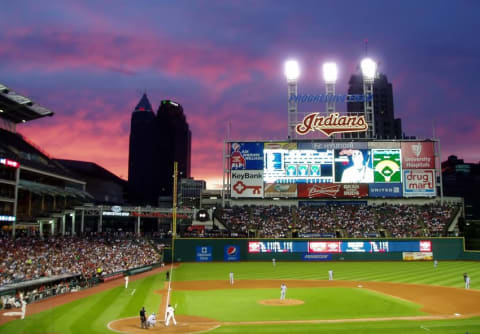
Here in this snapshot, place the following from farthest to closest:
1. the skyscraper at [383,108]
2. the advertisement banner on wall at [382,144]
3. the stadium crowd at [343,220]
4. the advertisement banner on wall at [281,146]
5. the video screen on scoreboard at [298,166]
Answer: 1. the skyscraper at [383,108]
2. the advertisement banner on wall at [281,146]
3. the advertisement banner on wall at [382,144]
4. the video screen on scoreboard at [298,166]
5. the stadium crowd at [343,220]

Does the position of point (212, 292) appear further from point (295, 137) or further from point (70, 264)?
point (295, 137)

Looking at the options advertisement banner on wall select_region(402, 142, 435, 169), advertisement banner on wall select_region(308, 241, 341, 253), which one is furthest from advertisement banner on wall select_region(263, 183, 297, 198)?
advertisement banner on wall select_region(402, 142, 435, 169)

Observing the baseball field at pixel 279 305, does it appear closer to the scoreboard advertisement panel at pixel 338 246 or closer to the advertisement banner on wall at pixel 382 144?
the scoreboard advertisement panel at pixel 338 246

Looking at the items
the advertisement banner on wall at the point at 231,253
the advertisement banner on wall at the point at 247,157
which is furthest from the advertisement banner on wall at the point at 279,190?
the advertisement banner on wall at the point at 231,253

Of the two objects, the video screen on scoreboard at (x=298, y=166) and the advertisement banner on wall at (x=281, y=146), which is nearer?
the video screen on scoreboard at (x=298, y=166)

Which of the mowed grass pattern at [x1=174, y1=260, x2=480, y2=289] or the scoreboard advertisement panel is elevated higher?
the scoreboard advertisement panel

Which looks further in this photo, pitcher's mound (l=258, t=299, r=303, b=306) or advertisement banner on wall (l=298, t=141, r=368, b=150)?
advertisement banner on wall (l=298, t=141, r=368, b=150)

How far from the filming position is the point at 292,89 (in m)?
70.9

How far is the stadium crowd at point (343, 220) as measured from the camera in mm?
64750

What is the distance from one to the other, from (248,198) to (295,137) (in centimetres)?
1269

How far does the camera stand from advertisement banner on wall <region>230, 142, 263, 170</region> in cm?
6894

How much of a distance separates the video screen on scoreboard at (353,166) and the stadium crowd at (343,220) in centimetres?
590

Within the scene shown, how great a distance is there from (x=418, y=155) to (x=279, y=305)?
4907 centimetres

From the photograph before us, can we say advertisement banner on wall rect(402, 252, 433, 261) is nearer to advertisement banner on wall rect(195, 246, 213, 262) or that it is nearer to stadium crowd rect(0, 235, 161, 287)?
advertisement banner on wall rect(195, 246, 213, 262)
